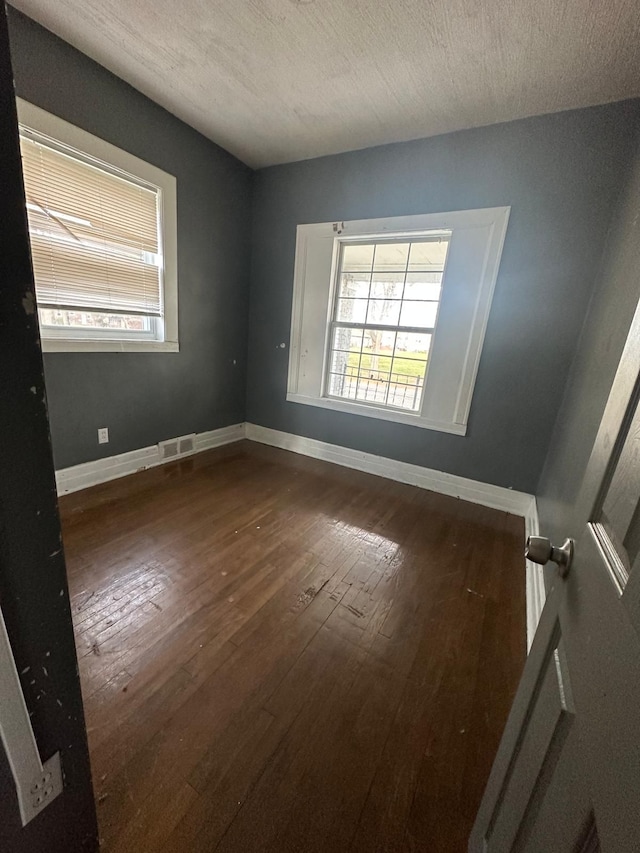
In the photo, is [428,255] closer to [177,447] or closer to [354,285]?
[354,285]

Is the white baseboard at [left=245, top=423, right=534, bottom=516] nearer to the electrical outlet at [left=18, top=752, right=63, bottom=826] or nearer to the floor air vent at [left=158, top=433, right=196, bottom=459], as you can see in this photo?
the floor air vent at [left=158, top=433, right=196, bottom=459]

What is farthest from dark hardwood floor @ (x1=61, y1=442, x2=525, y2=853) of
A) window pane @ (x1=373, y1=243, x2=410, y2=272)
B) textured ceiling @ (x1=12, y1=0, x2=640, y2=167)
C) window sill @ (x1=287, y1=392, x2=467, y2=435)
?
textured ceiling @ (x1=12, y1=0, x2=640, y2=167)

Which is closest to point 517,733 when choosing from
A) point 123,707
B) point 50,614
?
point 50,614

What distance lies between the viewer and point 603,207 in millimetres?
2086

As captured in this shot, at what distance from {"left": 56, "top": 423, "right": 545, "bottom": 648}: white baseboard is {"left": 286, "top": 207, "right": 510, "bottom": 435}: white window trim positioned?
16.5 inches

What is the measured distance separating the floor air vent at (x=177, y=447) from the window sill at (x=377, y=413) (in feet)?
3.53

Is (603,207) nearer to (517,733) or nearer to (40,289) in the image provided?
(517,733)

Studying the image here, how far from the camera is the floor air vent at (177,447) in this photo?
10.0ft

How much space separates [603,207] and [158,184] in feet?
10.1

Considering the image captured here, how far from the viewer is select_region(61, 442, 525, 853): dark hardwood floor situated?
912 mm

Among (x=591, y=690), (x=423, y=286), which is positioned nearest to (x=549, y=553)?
(x=591, y=690)

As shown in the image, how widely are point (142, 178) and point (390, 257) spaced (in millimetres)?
1991

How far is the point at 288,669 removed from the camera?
1.30 metres

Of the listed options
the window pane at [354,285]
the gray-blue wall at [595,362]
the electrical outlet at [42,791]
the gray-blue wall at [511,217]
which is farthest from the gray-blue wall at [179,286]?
the gray-blue wall at [595,362]
